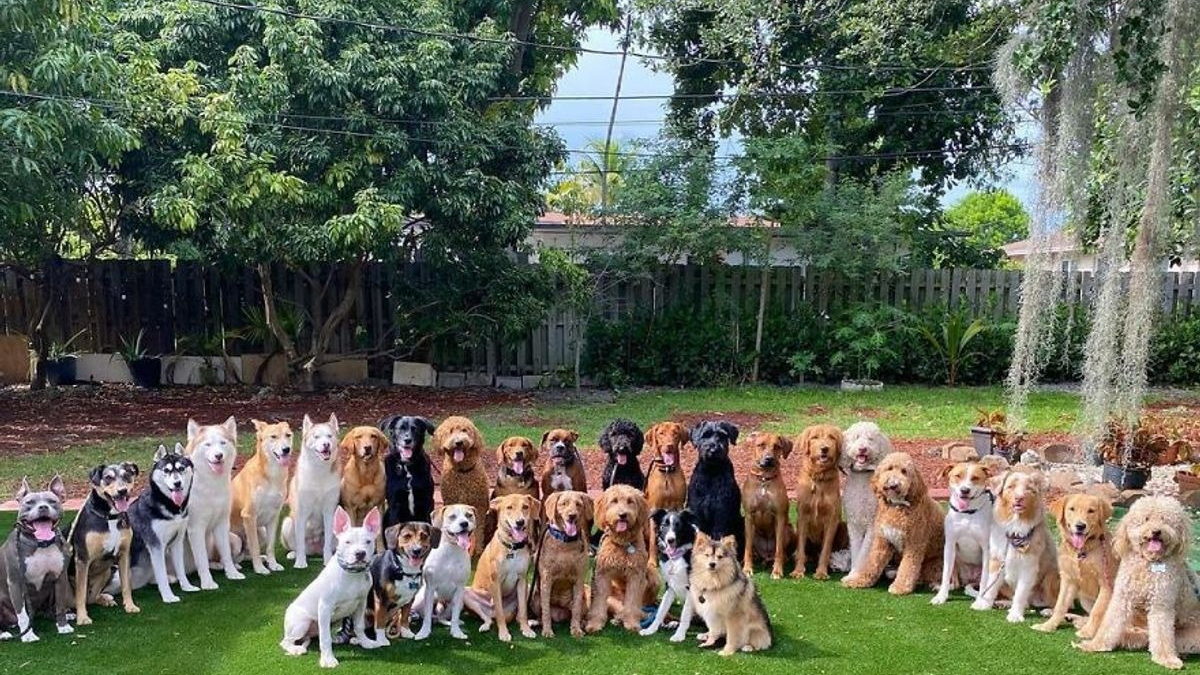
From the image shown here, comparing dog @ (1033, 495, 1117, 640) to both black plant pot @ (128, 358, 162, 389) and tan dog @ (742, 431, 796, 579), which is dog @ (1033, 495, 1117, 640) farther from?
black plant pot @ (128, 358, 162, 389)

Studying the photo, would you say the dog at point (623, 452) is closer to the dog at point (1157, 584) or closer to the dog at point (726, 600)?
the dog at point (726, 600)

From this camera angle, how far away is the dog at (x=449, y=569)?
429 centimetres

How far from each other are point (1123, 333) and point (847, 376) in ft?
21.2

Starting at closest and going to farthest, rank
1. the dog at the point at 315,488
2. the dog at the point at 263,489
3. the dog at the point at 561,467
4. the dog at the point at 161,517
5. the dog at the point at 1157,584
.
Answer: the dog at the point at 1157,584 → the dog at the point at 161,517 → the dog at the point at 315,488 → the dog at the point at 263,489 → the dog at the point at 561,467

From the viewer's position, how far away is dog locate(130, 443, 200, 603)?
15.4 feet

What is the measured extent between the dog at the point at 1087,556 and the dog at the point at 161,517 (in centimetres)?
459

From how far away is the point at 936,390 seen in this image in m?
12.4

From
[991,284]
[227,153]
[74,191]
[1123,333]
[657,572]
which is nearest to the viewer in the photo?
[657,572]

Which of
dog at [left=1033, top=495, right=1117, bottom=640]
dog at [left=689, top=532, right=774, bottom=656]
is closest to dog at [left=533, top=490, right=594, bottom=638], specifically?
dog at [left=689, top=532, right=774, bottom=656]

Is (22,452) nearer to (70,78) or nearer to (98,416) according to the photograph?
(98,416)

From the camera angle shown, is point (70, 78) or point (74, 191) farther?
point (74, 191)

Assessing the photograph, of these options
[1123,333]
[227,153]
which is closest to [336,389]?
[227,153]

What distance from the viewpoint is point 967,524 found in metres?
4.79

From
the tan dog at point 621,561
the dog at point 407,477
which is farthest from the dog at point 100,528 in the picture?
the tan dog at point 621,561
